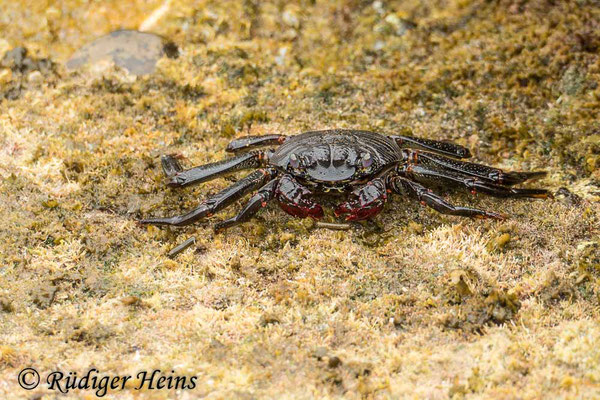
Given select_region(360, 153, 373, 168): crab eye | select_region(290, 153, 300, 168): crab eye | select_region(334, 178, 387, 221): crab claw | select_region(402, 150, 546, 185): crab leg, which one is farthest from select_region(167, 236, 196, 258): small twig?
select_region(402, 150, 546, 185): crab leg

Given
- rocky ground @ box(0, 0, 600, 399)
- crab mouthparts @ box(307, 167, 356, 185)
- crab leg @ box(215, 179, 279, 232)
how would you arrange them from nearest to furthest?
rocky ground @ box(0, 0, 600, 399), crab mouthparts @ box(307, 167, 356, 185), crab leg @ box(215, 179, 279, 232)

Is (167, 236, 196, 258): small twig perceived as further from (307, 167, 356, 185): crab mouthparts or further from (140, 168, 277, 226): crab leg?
(307, 167, 356, 185): crab mouthparts

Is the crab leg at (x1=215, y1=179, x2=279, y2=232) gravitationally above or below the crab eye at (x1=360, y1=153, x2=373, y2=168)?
below

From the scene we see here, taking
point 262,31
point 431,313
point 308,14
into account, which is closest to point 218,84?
point 262,31

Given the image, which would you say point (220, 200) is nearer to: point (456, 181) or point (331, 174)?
point (331, 174)

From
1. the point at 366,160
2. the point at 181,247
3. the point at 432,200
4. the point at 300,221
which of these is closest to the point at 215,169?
the point at 181,247
